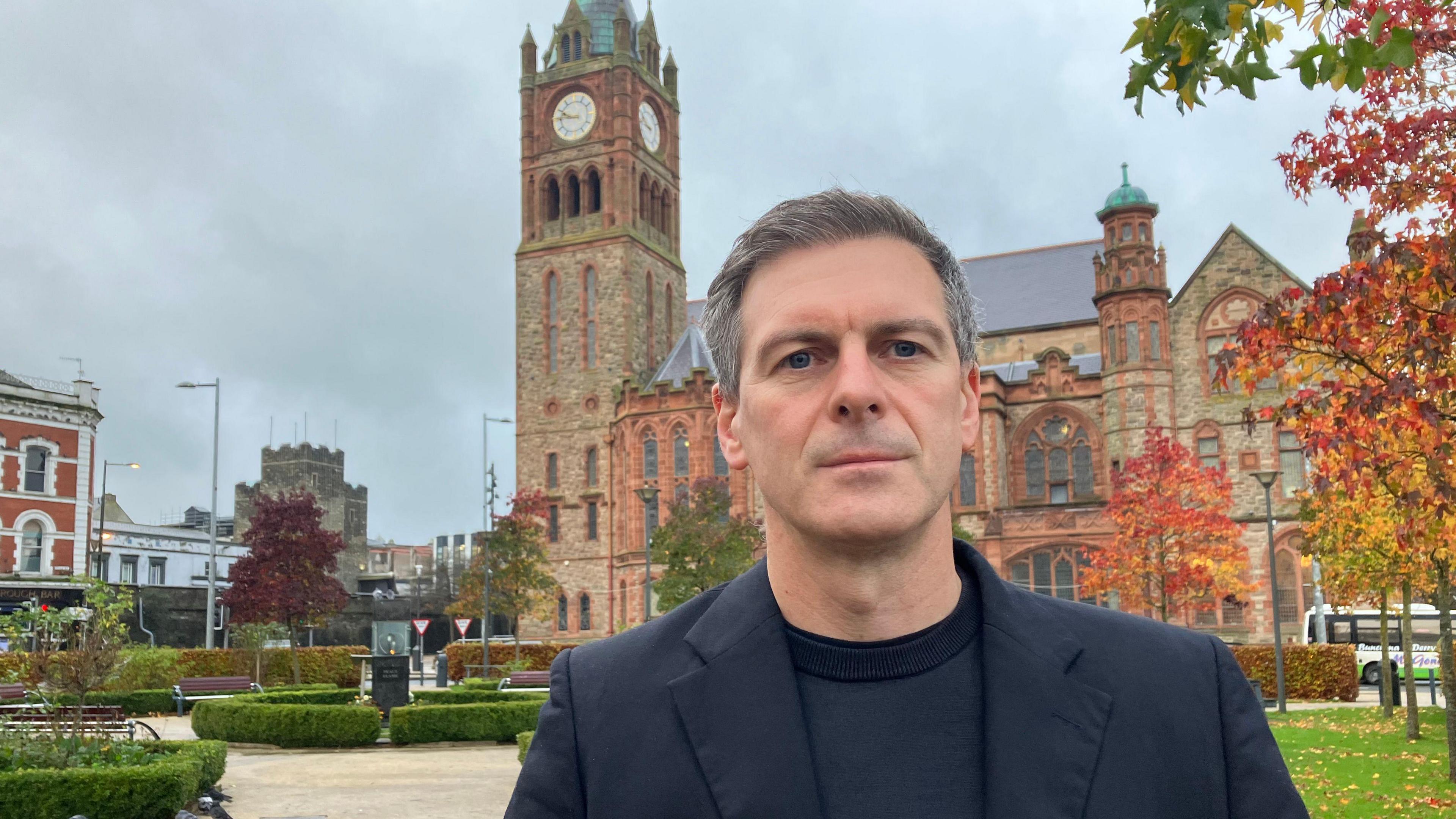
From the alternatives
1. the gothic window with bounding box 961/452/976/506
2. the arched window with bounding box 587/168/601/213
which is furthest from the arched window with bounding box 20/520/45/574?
the gothic window with bounding box 961/452/976/506

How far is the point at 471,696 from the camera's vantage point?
24.4 m

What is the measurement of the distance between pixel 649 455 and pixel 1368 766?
134 ft

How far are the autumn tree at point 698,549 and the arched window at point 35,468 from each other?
21.9 meters

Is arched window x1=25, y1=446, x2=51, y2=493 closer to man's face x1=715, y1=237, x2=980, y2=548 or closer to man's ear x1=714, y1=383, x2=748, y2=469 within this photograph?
man's ear x1=714, y1=383, x2=748, y2=469

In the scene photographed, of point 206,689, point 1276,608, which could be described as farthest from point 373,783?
point 1276,608

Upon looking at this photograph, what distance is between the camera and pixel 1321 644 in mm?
31062

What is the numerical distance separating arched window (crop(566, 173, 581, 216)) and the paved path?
4153cm

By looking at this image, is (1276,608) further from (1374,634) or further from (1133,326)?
(1133,326)

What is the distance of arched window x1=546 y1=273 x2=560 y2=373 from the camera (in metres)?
58.0

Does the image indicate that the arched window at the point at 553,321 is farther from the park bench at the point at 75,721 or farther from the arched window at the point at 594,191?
the park bench at the point at 75,721

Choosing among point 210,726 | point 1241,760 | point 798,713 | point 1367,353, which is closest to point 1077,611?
point 1241,760

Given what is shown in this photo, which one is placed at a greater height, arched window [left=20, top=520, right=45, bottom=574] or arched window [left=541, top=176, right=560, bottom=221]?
arched window [left=541, top=176, right=560, bottom=221]

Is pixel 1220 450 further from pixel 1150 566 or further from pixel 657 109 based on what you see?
pixel 657 109

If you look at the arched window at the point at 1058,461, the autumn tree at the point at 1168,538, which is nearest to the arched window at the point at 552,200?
the arched window at the point at 1058,461
